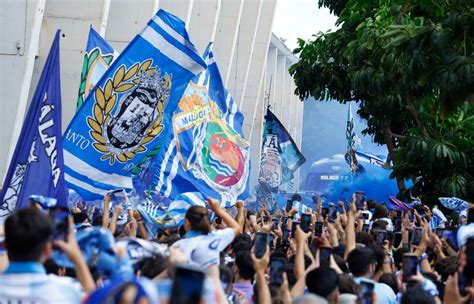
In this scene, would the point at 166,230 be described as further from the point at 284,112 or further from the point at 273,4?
the point at 284,112

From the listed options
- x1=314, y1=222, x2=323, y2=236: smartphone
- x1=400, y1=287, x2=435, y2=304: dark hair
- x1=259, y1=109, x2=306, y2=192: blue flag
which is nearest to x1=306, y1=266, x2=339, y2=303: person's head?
x1=400, y1=287, x2=435, y2=304: dark hair

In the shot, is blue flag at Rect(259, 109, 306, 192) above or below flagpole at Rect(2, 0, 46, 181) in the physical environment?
above

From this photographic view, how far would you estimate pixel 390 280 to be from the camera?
25.7 ft

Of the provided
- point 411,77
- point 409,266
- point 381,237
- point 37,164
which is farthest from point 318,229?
point 411,77

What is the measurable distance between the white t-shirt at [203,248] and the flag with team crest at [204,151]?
6.70 metres

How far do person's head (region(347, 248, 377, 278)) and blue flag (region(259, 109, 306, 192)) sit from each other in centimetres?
1860

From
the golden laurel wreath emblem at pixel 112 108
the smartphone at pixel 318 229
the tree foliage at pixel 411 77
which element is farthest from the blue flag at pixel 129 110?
the tree foliage at pixel 411 77

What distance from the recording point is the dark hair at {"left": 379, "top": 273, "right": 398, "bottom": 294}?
25.6 feet

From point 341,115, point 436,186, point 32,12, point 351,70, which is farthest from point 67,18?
point 341,115

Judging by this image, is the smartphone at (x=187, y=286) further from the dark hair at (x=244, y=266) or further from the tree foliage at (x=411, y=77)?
the tree foliage at (x=411, y=77)

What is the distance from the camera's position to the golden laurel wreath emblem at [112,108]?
12.2 m

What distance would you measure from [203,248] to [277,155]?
65.4 ft

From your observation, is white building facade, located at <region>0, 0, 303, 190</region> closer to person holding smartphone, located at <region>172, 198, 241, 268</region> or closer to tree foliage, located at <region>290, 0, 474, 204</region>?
tree foliage, located at <region>290, 0, 474, 204</region>

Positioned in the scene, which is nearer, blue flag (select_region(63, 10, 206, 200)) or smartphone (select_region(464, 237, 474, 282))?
smartphone (select_region(464, 237, 474, 282))
